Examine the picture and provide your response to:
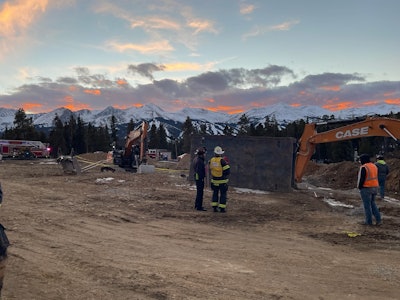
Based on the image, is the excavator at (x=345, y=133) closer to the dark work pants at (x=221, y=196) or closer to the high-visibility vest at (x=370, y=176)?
the high-visibility vest at (x=370, y=176)

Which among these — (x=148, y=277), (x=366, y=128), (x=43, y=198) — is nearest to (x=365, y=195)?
(x=366, y=128)

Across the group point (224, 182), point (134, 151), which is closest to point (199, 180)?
point (224, 182)

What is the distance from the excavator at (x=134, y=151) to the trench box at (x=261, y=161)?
21.9 ft

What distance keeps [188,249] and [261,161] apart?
11.5 meters

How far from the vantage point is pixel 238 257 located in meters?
7.14

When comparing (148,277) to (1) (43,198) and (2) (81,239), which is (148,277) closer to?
(2) (81,239)

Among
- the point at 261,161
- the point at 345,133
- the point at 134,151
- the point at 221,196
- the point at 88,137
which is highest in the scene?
the point at 88,137

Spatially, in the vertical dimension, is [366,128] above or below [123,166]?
above

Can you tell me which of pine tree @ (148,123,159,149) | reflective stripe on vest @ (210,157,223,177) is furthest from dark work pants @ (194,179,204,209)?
pine tree @ (148,123,159,149)

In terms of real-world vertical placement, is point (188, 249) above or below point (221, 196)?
below

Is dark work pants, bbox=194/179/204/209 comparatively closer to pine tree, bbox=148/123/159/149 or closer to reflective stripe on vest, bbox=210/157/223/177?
reflective stripe on vest, bbox=210/157/223/177

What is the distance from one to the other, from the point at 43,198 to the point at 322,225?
8847 mm

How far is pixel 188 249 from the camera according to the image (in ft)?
25.0

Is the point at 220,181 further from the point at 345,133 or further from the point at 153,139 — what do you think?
the point at 153,139
